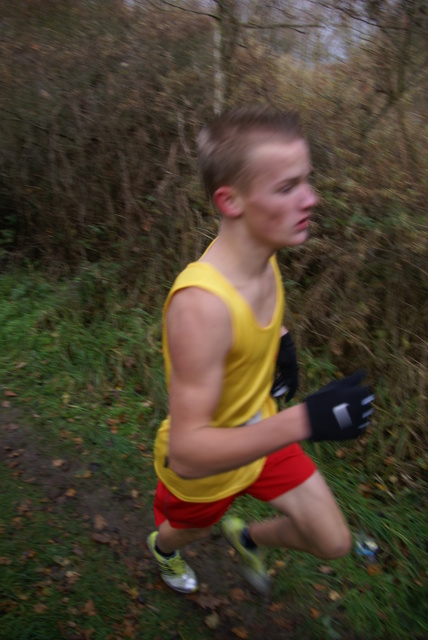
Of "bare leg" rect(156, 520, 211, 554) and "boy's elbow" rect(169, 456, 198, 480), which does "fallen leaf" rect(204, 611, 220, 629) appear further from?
"boy's elbow" rect(169, 456, 198, 480)

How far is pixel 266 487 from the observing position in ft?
7.04

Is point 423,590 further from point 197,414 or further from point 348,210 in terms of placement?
point 348,210

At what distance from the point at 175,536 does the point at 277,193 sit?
5.08 ft

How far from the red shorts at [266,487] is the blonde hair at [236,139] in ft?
3.54

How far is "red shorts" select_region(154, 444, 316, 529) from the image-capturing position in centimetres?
213

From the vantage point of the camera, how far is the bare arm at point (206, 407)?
1599 millimetres

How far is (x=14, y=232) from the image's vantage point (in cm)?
661

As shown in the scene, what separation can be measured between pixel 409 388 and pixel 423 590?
3.96ft

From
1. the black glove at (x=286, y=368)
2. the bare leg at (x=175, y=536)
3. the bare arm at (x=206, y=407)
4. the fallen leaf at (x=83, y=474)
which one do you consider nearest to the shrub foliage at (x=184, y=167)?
→ the black glove at (x=286, y=368)

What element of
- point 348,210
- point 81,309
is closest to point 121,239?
point 81,309

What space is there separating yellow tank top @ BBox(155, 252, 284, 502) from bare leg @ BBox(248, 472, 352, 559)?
0.18 meters

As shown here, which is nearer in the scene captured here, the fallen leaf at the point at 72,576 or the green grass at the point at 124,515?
the green grass at the point at 124,515

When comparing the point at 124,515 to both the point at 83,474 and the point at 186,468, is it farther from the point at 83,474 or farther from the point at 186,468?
the point at 186,468

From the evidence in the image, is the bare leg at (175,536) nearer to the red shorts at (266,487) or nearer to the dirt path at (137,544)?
the red shorts at (266,487)
